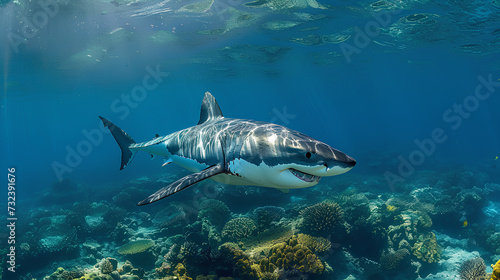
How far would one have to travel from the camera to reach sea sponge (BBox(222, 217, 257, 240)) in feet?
24.3

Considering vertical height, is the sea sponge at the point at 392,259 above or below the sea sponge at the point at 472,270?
above

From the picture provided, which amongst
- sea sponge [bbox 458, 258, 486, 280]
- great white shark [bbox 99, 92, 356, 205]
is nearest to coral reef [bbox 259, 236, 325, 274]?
great white shark [bbox 99, 92, 356, 205]

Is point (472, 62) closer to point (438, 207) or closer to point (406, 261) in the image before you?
point (438, 207)

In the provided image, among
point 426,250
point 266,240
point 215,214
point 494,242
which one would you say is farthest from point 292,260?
point 494,242

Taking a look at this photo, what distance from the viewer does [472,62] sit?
32062 millimetres

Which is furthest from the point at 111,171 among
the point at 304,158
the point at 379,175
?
the point at 304,158

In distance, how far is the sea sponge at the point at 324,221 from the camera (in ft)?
23.6

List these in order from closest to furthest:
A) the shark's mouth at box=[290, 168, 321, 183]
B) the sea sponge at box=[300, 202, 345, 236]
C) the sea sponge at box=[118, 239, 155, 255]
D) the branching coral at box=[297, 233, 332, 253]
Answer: the shark's mouth at box=[290, 168, 321, 183]
the branching coral at box=[297, 233, 332, 253]
the sea sponge at box=[300, 202, 345, 236]
the sea sponge at box=[118, 239, 155, 255]

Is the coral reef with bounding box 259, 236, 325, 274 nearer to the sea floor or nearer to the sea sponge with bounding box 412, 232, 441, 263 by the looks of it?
the sea floor

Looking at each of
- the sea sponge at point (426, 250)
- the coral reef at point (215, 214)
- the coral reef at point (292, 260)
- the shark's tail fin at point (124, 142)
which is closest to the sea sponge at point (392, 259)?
the sea sponge at point (426, 250)

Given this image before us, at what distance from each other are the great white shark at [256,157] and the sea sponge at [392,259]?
5285mm

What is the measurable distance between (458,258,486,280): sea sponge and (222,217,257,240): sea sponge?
6162 mm

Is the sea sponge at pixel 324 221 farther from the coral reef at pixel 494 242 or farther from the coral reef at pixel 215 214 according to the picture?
the coral reef at pixel 494 242

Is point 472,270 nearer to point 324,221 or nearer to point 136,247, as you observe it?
point 324,221
